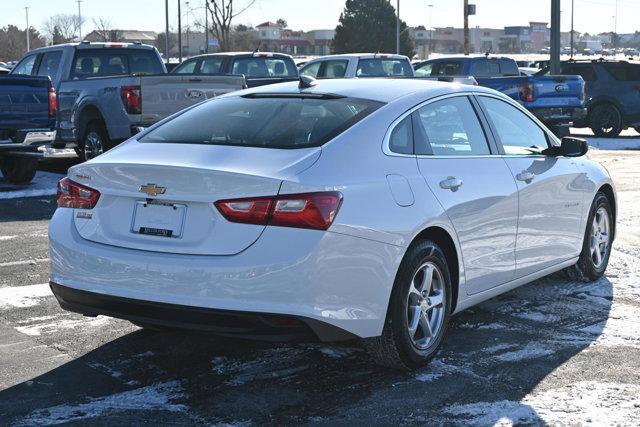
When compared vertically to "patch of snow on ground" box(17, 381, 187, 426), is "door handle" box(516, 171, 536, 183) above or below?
above

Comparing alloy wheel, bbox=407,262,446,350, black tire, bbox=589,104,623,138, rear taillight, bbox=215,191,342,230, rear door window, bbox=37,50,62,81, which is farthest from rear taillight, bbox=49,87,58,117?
black tire, bbox=589,104,623,138

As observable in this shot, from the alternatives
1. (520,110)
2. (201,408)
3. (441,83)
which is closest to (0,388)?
(201,408)

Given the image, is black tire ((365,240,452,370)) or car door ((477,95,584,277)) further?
car door ((477,95,584,277))

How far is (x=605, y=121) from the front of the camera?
23.4m

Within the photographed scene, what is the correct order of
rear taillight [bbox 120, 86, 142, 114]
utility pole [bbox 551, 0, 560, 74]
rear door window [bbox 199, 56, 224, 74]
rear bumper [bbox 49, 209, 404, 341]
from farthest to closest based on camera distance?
1. utility pole [bbox 551, 0, 560, 74]
2. rear door window [bbox 199, 56, 224, 74]
3. rear taillight [bbox 120, 86, 142, 114]
4. rear bumper [bbox 49, 209, 404, 341]

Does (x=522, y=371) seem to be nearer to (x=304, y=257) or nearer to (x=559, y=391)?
(x=559, y=391)

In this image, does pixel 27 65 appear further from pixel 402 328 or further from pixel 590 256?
pixel 402 328

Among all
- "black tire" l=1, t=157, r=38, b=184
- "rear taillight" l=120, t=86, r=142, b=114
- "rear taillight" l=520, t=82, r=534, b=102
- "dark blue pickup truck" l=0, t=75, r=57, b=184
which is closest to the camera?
"dark blue pickup truck" l=0, t=75, r=57, b=184

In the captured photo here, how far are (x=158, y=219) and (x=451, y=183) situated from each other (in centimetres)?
166

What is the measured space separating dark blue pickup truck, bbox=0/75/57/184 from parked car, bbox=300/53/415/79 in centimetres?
897

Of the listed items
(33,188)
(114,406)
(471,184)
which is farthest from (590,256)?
(33,188)

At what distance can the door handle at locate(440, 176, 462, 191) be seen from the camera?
18.3 ft

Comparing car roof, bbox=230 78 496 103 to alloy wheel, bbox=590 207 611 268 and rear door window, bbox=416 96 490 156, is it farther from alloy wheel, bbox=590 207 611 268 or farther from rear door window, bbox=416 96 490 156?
alloy wheel, bbox=590 207 611 268

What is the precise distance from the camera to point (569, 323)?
21.4 ft
